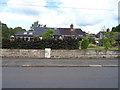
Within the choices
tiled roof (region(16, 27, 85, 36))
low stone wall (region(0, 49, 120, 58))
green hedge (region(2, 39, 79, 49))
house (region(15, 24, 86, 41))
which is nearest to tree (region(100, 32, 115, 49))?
low stone wall (region(0, 49, 120, 58))

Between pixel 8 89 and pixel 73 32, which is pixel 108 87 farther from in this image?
pixel 73 32

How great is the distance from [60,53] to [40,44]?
7.83ft

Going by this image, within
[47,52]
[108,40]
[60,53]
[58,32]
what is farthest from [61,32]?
[47,52]

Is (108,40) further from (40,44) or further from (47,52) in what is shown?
(40,44)

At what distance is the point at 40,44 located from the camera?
46.8 feet

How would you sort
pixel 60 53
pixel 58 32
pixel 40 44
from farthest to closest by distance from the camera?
pixel 58 32, pixel 40 44, pixel 60 53

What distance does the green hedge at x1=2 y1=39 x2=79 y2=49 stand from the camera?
554 inches

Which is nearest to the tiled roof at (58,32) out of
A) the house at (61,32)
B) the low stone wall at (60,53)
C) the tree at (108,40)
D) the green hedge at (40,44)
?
the house at (61,32)

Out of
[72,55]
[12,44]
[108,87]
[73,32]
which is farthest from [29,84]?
[73,32]

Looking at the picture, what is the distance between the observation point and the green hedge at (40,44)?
14.1 meters

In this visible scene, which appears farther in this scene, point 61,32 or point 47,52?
point 61,32

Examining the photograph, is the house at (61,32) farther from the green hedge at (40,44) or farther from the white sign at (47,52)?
the white sign at (47,52)

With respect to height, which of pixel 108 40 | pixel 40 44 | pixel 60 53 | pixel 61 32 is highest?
pixel 61 32

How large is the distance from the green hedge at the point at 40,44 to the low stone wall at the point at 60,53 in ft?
3.21
